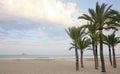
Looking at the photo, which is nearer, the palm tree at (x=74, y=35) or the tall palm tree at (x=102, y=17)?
the tall palm tree at (x=102, y=17)

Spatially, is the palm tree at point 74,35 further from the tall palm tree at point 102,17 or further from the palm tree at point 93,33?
the tall palm tree at point 102,17

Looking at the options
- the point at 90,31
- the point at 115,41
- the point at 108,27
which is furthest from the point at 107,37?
the point at 108,27

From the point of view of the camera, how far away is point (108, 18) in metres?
20.9

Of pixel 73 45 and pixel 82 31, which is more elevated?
pixel 82 31

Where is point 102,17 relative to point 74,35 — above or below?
above

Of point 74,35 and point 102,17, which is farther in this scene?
point 74,35

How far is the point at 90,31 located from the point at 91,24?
130cm

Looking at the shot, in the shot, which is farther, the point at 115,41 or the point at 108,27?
the point at 115,41

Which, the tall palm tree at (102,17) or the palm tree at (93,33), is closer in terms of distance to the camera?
the tall palm tree at (102,17)

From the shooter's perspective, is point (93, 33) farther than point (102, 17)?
Yes

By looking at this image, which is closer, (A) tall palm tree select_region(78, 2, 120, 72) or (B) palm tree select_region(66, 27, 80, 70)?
(A) tall palm tree select_region(78, 2, 120, 72)

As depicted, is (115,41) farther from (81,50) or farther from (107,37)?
(81,50)

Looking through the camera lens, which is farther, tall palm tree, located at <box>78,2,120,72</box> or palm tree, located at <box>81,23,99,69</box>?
palm tree, located at <box>81,23,99,69</box>

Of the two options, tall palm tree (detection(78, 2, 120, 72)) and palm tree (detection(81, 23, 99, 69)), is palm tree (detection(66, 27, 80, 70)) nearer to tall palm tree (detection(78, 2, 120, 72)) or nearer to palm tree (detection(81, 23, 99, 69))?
palm tree (detection(81, 23, 99, 69))
